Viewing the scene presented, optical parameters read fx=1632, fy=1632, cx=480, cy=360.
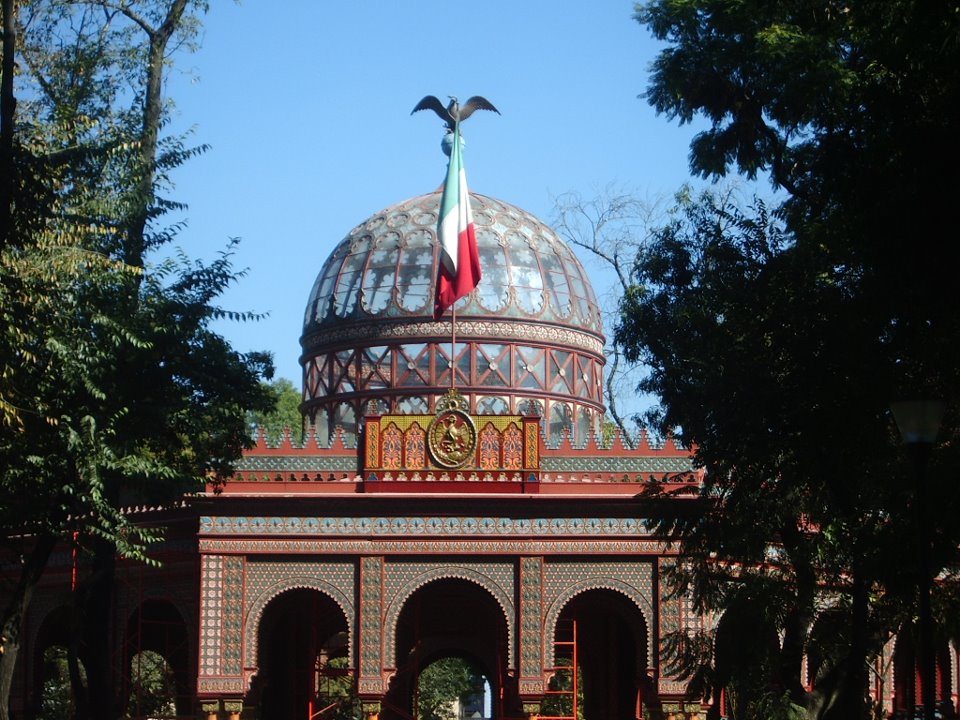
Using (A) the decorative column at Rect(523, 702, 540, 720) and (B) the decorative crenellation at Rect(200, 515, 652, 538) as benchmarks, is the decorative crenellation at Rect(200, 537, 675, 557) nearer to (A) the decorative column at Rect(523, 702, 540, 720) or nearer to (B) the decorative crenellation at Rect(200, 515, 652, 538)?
(B) the decorative crenellation at Rect(200, 515, 652, 538)

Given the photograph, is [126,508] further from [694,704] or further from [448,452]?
[694,704]

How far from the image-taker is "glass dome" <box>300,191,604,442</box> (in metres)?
30.8

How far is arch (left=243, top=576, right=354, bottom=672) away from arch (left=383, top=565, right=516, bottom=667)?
0.62 metres

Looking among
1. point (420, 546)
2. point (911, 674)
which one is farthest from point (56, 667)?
point (911, 674)

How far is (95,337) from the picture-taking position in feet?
65.1

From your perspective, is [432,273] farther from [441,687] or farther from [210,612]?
[441,687]

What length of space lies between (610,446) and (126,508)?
26.4 feet

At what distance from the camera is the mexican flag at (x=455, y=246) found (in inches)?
1088

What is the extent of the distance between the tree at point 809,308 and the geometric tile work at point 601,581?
0.81 meters

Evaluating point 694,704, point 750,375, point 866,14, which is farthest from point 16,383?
point 694,704

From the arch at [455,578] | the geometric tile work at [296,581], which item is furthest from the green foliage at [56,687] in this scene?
the arch at [455,578]

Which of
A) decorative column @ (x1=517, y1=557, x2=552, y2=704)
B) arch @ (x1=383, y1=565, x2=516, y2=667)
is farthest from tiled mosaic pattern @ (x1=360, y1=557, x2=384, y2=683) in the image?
decorative column @ (x1=517, y1=557, x2=552, y2=704)

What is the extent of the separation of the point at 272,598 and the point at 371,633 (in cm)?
161

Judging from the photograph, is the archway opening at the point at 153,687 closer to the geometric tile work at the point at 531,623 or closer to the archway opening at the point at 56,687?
the archway opening at the point at 56,687
